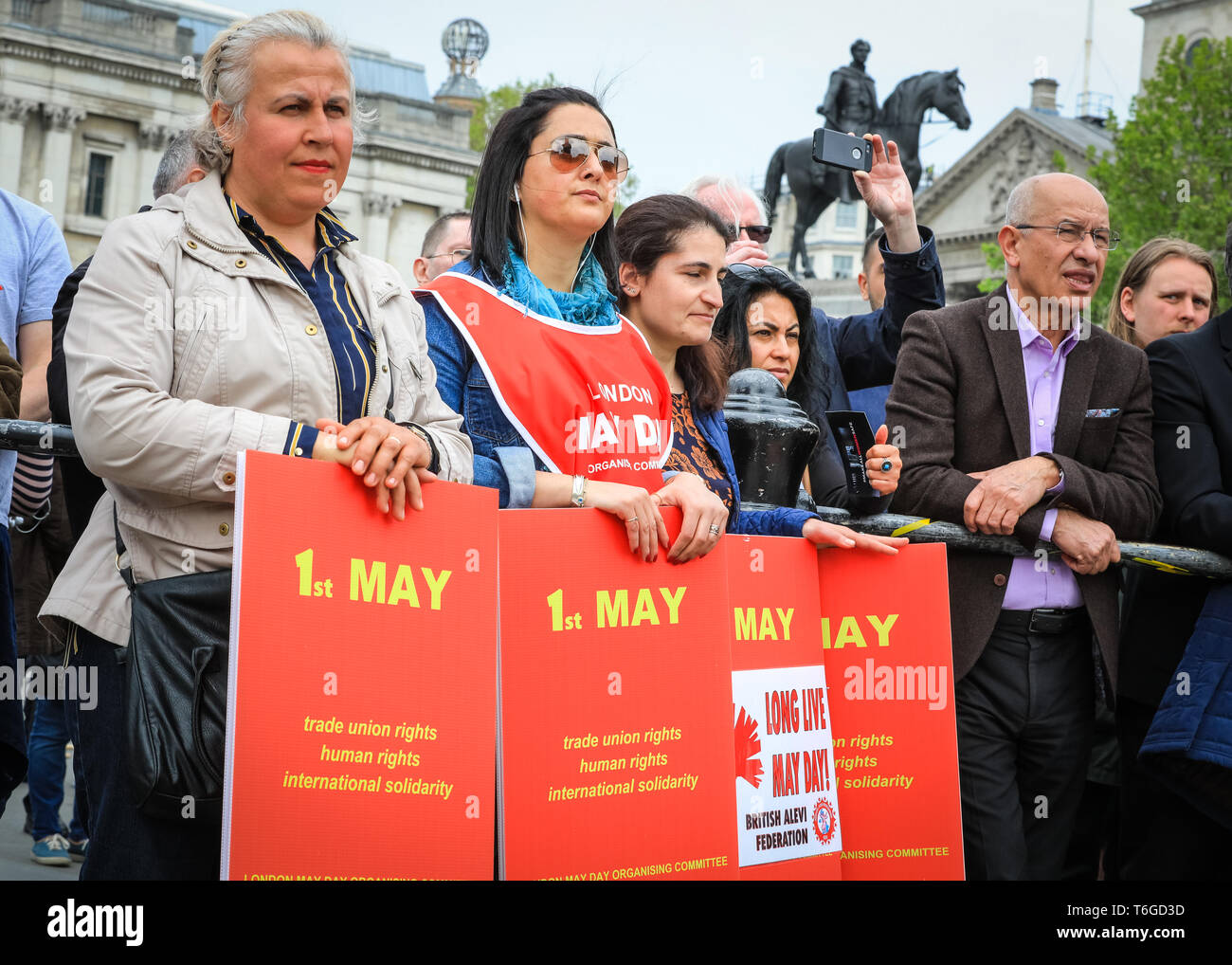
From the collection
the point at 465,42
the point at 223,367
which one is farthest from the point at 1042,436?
the point at 465,42

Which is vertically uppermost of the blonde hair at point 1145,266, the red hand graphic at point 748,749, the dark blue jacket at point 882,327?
the blonde hair at point 1145,266

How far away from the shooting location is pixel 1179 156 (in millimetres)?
25906

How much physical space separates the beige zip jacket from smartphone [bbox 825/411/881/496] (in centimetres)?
118

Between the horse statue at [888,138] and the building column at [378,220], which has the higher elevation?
the building column at [378,220]

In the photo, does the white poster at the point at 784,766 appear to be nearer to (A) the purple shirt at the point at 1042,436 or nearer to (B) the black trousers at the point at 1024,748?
(B) the black trousers at the point at 1024,748

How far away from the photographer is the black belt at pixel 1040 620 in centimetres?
374

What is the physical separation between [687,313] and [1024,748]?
1.50 metres

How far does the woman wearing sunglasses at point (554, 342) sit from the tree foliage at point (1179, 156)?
77.6ft

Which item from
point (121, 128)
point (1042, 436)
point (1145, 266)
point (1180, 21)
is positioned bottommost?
point (1042, 436)

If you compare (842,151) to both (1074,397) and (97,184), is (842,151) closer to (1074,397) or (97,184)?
(1074,397)

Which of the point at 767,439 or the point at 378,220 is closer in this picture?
the point at 767,439

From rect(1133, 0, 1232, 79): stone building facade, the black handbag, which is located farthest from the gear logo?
rect(1133, 0, 1232, 79): stone building facade

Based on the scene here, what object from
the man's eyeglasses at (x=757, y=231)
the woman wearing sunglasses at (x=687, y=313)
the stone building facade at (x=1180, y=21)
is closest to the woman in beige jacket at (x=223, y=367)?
the woman wearing sunglasses at (x=687, y=313)

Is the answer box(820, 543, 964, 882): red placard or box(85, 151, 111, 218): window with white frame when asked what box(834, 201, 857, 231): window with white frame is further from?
box(820, 543, 964, 882): red placard
